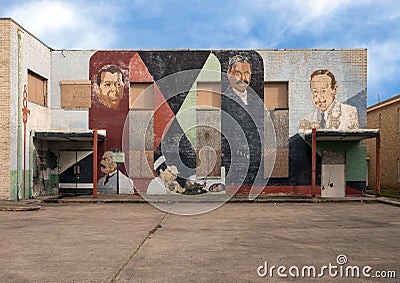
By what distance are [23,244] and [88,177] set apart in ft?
47.0

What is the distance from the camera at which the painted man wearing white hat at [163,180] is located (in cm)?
2373

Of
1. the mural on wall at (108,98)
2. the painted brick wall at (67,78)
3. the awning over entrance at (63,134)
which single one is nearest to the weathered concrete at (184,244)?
the awning over entrance at (63,134)

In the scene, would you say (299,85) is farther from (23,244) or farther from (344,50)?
(23,244)

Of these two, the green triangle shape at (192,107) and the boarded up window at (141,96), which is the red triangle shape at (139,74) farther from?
the green triangle shape at (192,107)

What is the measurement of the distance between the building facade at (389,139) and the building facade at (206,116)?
5.95 m

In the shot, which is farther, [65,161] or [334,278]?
[65,161]

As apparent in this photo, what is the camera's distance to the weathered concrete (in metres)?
7.29

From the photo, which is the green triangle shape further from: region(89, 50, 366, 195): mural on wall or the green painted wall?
the green painted wall

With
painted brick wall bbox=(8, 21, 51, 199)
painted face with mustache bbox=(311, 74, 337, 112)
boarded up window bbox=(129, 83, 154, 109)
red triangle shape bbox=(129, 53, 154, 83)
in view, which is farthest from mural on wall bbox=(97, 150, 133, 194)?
painted face with mustache bbox=(311, 74, 337, 112)

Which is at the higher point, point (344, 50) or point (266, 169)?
point (344, 50)

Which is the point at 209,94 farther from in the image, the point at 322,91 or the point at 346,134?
the point at 346,134

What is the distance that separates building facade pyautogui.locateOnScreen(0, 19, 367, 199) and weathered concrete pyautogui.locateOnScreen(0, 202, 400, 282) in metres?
7.01

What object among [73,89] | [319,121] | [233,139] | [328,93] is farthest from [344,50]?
[73,89]

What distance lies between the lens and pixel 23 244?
984cm
